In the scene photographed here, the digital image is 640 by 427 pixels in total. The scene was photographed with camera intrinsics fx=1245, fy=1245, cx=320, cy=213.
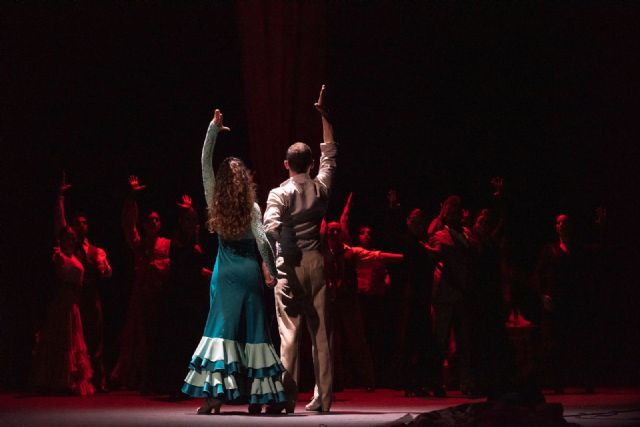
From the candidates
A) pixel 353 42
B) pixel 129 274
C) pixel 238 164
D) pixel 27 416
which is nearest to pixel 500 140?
pixel 353 42

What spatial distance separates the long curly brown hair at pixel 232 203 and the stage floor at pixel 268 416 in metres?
1.14

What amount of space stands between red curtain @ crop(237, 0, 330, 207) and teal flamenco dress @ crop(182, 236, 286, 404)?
2480mm

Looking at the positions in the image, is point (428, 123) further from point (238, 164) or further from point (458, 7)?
point (238, 164)

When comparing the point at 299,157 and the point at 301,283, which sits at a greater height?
the point at 299,157

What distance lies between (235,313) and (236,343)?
0.60 ft

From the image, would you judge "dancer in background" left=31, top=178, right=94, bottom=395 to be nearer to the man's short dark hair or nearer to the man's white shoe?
the man's white shoe

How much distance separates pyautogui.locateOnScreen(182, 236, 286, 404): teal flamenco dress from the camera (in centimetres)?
746

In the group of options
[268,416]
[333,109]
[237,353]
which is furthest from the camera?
[333,109]

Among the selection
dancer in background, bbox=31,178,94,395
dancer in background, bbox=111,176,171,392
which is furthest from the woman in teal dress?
dancer in background, bbox=111,176,171,392

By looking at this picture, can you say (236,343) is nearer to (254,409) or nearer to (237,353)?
(237,353)

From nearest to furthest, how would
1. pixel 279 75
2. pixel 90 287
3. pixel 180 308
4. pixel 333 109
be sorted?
pixel 180 308
pixel 279 75
pixel 90 287
pixel 333 109

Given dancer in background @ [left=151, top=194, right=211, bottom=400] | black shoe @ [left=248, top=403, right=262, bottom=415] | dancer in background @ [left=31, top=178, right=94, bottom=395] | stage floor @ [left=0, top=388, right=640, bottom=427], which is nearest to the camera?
stage floor @ [left=0, top=388, right=640, bottom=427]

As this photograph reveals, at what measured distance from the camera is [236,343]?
7.56m

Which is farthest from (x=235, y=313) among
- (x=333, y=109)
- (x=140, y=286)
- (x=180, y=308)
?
(x=333, y=109)
